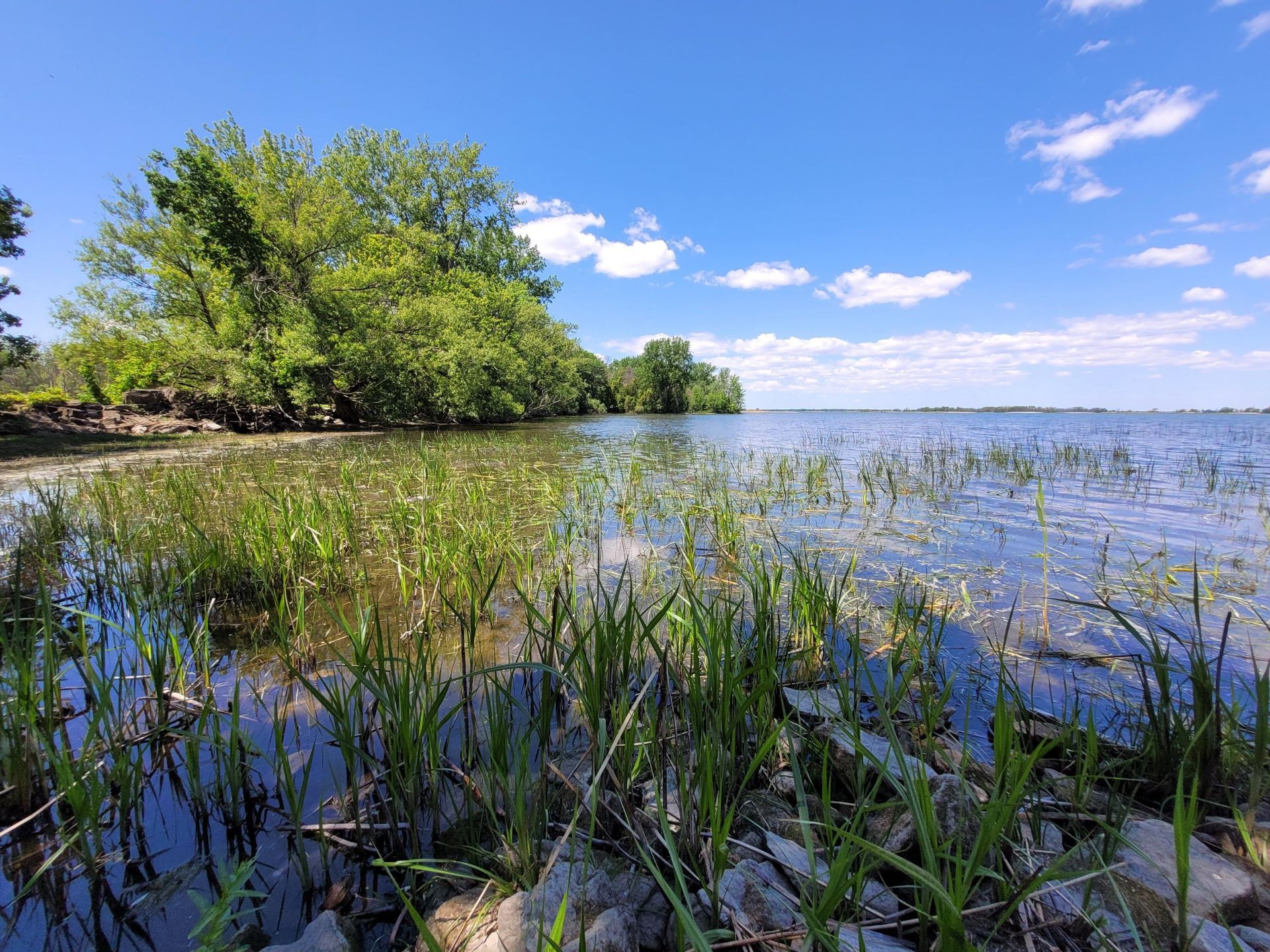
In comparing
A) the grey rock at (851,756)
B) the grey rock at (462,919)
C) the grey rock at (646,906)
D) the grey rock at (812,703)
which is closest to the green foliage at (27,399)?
the grey rock at (462,919)

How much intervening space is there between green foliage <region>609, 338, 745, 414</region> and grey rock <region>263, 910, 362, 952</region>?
70.6 m

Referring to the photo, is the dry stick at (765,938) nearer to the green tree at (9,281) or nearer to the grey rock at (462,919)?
the grey rock at (462,919)

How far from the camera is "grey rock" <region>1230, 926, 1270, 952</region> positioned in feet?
4.08

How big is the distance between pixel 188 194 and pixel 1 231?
18.2ft

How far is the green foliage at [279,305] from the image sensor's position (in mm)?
19578

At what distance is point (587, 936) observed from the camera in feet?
4.21

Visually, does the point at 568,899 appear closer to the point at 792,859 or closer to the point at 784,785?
the point at 792,859

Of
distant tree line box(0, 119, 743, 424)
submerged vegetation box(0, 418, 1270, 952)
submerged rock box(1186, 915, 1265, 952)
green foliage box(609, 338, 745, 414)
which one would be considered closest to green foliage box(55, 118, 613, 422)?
distant tree line box(0, 119, 743, 424)

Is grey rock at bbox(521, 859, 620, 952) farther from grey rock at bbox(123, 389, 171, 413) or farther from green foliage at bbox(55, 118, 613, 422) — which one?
grey rock at bbox(123, 389, 171, 413)

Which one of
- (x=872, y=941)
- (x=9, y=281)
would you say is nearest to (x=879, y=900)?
(x=872, y=941)

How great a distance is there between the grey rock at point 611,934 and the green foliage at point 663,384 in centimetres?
7059

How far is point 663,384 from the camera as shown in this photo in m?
76.0

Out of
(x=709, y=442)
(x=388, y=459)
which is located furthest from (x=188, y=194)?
(x=709, y=442)

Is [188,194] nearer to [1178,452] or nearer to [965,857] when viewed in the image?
[965,857]
